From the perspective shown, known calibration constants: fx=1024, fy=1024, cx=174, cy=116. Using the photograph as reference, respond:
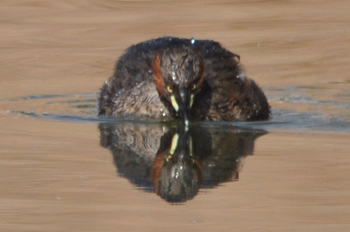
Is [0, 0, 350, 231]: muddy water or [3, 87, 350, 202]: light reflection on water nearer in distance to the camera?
[0, 0, 350, 231]: muddy water

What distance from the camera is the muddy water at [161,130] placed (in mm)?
7043

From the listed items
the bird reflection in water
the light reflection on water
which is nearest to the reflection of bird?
the light reflection on water

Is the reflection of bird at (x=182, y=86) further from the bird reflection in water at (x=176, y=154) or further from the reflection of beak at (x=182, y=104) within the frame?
the bird reflection in water at (x=176, y=154)

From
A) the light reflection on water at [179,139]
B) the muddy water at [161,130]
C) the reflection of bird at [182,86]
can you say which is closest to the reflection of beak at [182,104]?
the reflection of bird at [182,86]

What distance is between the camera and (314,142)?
31.4ft

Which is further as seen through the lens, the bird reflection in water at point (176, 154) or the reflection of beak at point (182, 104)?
the reflection of beak at point (182, 104)

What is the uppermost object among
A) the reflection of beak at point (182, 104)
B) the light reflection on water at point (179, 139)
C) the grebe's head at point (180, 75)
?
the grebe's head at point (180, 75)

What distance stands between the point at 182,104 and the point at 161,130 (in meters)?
0.35

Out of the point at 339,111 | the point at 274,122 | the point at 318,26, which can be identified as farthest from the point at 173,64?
the point at 318,26

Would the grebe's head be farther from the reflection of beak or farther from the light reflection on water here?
the light reflection on water

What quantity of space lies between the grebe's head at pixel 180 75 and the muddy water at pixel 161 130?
15.9 inches

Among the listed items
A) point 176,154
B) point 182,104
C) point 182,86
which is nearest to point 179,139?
point 182,104

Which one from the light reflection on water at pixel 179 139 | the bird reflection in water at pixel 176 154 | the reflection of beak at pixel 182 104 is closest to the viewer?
the bird reflection in water at pixel 176 154

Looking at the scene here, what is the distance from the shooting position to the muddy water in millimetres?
7043
